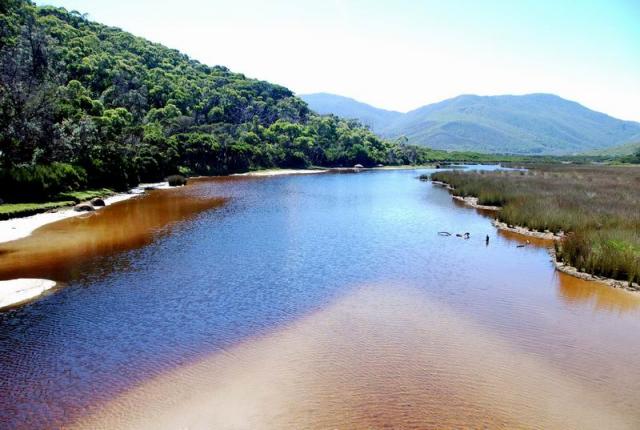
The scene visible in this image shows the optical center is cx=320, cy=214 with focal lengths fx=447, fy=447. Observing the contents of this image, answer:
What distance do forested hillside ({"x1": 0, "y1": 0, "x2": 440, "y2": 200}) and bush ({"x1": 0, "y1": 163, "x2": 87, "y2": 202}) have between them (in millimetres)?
97

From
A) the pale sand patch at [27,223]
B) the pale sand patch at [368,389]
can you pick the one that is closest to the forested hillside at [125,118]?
the pale sand patch at [27,223]

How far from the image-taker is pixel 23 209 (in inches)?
1316

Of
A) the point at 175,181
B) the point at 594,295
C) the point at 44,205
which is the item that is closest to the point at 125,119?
the point at 175,181

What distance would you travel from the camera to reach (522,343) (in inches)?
574

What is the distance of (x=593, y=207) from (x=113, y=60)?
111 m

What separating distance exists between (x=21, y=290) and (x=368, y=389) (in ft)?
48.4

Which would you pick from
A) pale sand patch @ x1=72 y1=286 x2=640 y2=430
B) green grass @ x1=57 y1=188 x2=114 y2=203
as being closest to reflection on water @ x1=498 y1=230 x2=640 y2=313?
pale sand patch @ x1=72 y1=286 x2=640 y2=430

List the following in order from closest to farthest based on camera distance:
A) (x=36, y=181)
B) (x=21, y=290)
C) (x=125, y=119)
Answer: (x=21, y=290) < (x=36, y=181) < (x=125, y=119)

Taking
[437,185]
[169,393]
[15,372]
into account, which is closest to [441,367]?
[169,393]

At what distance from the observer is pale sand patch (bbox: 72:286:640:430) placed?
10227 millimetres

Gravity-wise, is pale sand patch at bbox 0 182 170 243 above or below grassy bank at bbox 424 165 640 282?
below

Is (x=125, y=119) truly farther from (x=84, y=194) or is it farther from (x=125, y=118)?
(x=84, y=194)

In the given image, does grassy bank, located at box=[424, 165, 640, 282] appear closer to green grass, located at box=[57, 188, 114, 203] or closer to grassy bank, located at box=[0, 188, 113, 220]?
grassy bank, located at box=[0, 188, 113, 220]

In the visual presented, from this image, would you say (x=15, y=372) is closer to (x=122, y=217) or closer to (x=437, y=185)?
(x=122, y=217)
